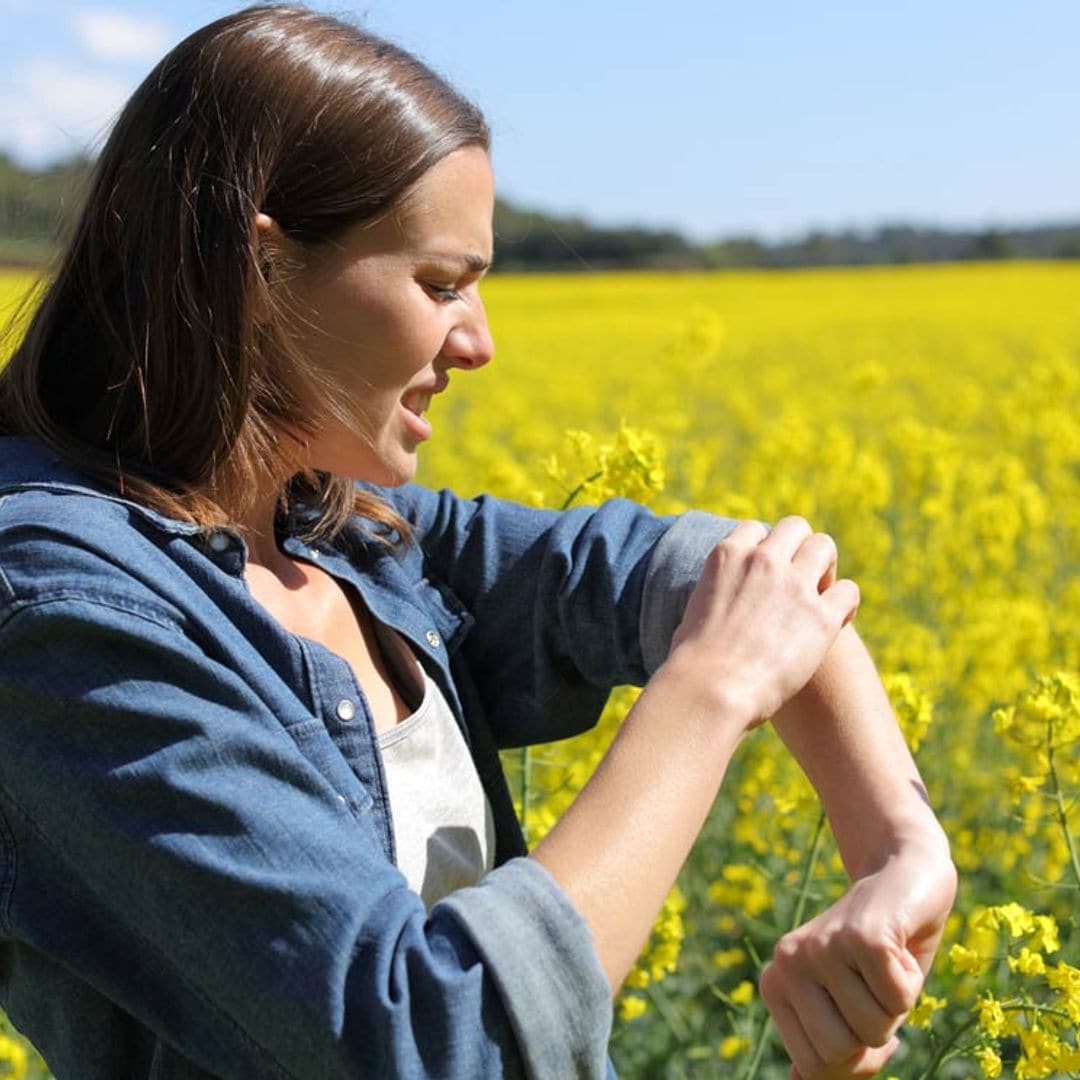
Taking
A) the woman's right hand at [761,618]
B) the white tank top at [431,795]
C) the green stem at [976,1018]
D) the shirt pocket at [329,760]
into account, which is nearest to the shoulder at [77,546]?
the shirt pocket at [329,760]

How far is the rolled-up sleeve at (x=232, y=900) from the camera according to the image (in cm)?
83

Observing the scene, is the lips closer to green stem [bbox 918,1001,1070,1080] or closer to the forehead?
the forehead

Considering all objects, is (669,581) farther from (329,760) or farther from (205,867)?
(205,867)

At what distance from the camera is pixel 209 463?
110 cm

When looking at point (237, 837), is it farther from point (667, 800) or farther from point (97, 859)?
point (667, 800)

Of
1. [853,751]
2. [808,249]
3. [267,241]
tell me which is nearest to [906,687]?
[853,751]

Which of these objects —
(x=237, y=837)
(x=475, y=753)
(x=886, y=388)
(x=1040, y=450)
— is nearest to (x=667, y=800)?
(x=237, y=837)

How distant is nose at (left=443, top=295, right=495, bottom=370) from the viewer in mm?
1126

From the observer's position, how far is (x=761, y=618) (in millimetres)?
→ 1005

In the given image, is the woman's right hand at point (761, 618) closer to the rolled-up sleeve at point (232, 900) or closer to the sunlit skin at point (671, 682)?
the sunlit skin at point (671, 682)

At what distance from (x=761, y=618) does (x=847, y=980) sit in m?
0.23

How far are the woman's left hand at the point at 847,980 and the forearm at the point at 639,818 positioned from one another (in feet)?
0.43

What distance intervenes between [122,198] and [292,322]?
0.50 feet

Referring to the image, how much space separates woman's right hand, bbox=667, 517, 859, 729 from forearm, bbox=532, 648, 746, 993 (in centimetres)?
2
